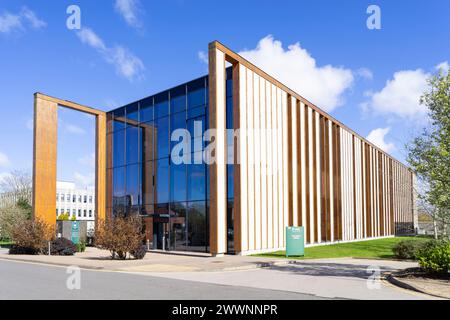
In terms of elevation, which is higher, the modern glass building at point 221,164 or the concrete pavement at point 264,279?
the modern glass building at point 221,164

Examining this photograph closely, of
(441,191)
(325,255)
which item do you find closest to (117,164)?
(325,255)

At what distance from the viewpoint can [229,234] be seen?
27078 mm

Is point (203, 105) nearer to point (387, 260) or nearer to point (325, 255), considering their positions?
point (325, 255)

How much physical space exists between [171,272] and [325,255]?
12.1 metres

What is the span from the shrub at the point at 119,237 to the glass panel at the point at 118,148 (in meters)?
12.4

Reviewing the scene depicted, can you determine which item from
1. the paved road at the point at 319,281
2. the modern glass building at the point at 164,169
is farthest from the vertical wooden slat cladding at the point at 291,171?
the paved road at the point at 319,281

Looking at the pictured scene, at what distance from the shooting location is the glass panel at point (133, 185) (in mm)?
34750

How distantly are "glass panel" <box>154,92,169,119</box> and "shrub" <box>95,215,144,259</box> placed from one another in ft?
34.4

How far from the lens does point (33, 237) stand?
29125 mm

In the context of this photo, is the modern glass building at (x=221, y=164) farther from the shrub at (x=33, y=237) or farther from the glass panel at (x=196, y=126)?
the shrub at (x=33, y=237)

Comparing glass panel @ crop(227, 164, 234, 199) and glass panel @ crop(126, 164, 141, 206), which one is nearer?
glass panel @ crop(227, 164, 234, 199)

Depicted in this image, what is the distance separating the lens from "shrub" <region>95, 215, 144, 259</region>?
24.2m

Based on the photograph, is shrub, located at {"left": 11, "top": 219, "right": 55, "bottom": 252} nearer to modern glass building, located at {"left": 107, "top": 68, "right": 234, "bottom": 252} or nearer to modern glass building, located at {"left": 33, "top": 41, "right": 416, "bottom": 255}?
modern glass building, located at {"left": 33, "top": 41, "right": 416, "bottom": 255}

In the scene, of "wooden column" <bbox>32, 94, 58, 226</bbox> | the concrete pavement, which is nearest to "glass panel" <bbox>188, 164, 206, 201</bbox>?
the concrete pavement
